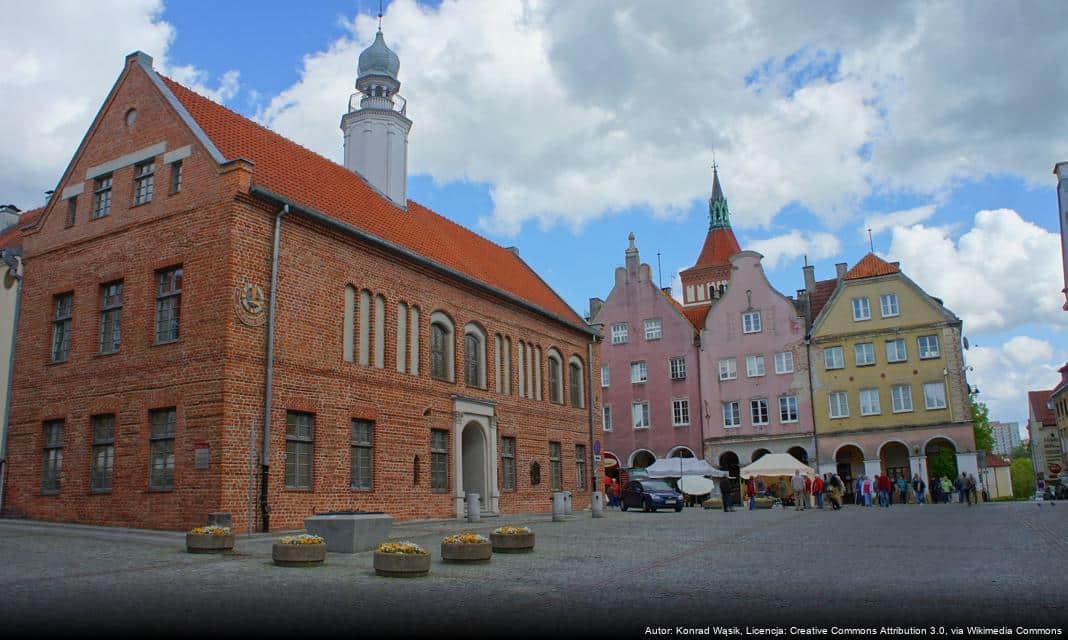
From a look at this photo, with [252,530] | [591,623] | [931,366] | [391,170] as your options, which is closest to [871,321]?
[931,366]

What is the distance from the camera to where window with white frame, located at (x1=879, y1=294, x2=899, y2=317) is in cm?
4725

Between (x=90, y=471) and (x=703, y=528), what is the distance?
15044 millimetres

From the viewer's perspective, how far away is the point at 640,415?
52.8 m

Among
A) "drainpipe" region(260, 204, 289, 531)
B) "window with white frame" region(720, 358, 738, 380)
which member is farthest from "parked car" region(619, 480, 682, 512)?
"drainpipe" region(260, 204, 289, 531)

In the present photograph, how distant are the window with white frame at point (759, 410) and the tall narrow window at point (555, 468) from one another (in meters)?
19.4

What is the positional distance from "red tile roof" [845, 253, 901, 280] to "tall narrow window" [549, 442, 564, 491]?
78.4ft

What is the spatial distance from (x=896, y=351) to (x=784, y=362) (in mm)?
5997

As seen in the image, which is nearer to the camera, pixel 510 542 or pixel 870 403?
pixel 510 542

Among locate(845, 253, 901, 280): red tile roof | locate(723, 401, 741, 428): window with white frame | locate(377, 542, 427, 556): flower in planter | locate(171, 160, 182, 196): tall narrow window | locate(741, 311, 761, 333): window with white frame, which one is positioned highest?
locate(845, 253, 901, 280): red tile roof

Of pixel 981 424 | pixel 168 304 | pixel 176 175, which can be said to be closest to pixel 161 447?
pixel 168 304

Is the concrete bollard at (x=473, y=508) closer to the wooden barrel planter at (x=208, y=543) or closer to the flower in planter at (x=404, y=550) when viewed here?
the wooden barrel planter at (x=208, y=543)

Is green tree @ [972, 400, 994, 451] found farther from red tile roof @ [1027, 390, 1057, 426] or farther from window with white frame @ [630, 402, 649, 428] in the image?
red tile roof @ [1027, 390, 1057, 426]

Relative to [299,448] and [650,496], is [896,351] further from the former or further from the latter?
[299,448]

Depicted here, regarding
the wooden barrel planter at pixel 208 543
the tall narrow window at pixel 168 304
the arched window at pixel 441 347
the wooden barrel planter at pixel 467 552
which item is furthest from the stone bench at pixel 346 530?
the arched window at pixel 441 347
